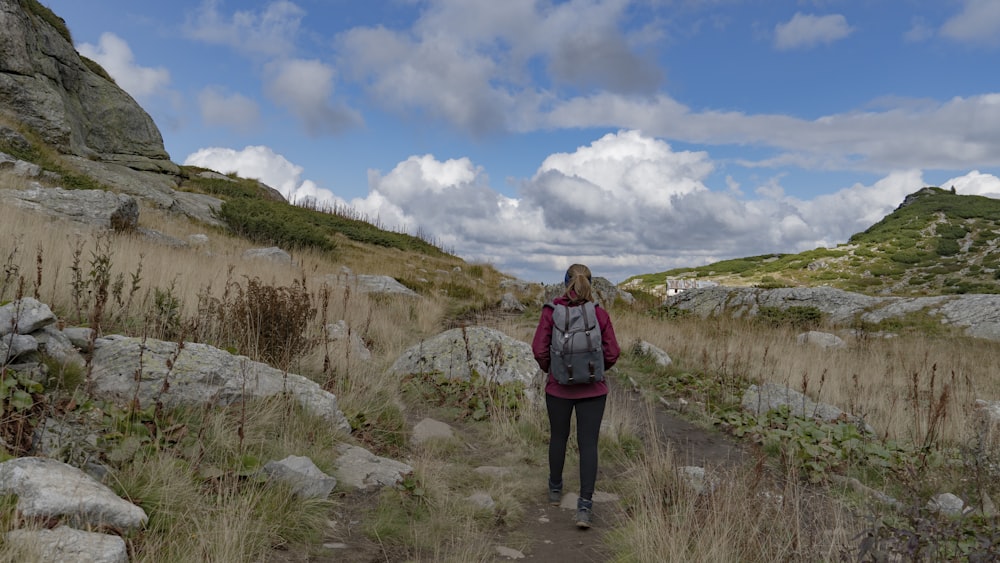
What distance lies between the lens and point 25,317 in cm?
378

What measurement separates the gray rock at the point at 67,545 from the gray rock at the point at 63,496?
0.11 metres

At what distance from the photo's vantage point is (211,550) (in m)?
2.62

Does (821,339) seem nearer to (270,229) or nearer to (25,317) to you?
(25,317)

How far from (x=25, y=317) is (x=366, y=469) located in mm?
2512

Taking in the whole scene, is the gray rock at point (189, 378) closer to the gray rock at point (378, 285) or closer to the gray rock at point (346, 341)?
the gray rock at point (346, 341)

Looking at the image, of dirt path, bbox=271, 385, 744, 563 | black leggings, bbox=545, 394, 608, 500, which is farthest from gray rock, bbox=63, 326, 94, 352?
black leggings, bbox=545, 394, 608, 500

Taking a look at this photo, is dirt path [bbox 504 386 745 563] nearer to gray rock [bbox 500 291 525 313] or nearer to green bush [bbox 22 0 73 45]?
gray rock [bbox 500 291 525 313]

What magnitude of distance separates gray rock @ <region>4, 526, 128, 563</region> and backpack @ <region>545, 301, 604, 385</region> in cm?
279

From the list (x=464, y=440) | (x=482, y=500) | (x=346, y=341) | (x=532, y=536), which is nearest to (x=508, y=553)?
(x=532, y=536)

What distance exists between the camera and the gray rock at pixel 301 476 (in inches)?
A: 138

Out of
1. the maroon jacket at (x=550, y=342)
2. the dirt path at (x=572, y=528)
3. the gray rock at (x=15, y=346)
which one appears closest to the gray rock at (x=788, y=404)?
the dirt path at (x=572, y=528)

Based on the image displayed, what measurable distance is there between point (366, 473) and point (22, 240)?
571cm

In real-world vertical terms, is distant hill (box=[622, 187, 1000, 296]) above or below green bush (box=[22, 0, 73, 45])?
below

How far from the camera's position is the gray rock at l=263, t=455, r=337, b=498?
3.52 meters
